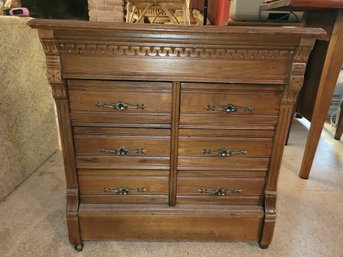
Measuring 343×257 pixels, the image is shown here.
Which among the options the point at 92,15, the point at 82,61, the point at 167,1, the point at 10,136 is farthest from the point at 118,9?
the point at 82,61

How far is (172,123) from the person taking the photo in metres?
0.96

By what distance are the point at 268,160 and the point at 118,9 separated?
2.82m

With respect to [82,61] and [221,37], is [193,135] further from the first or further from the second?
[82,61]

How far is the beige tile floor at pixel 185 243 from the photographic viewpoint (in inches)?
43.3

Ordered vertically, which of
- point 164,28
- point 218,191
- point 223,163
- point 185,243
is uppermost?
point 164,28

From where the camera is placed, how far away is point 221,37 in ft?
2.72

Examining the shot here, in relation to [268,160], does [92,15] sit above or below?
above

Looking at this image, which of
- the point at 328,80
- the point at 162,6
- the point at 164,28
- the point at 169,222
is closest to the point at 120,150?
the point at 169,222

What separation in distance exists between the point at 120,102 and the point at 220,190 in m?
0.54

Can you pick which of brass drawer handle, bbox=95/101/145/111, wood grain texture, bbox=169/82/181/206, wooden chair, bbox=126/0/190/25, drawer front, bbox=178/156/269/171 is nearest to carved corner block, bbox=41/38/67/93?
brass drawer handle, bbox=95/101/145/111

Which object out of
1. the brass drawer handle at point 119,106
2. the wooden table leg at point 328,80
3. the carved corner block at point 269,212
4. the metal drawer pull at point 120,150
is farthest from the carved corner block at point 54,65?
the wooden table leg at point 328,80

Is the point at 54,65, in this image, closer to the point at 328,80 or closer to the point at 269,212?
the point at 269,212

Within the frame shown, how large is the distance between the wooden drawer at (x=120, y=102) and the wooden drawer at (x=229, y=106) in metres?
0.08

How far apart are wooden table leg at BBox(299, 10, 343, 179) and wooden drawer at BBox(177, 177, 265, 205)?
680 millimetres
